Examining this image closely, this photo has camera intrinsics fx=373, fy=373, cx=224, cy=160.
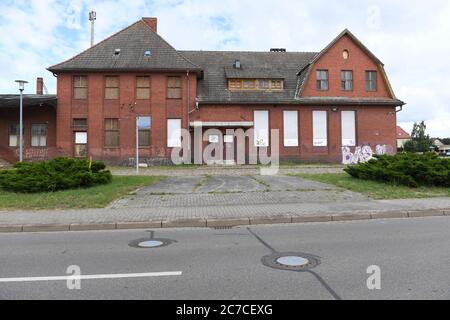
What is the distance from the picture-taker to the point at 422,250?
651cm

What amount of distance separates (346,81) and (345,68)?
1.12 meters

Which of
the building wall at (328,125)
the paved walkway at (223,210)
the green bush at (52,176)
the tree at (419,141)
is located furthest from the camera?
the tree at (419,141)

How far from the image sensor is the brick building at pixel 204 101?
98.0 feet

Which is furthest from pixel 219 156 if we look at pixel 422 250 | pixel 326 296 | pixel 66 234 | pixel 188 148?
pixel 326 296

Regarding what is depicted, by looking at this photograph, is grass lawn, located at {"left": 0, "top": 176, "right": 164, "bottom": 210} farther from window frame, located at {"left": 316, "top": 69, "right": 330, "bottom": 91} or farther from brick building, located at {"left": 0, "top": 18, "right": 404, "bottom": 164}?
window frame, located at {"left": 316, "top": 69, "right": 330, "bottom": 91}

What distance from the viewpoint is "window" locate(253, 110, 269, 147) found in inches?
1226

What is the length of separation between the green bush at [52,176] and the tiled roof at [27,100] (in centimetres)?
1544

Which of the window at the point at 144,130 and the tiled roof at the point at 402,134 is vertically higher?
the tiled roof at the point at 402,134

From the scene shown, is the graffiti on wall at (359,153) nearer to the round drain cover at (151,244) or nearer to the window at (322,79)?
the window at (322,79)

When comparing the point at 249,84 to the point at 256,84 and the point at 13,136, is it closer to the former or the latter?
the point at 256,84

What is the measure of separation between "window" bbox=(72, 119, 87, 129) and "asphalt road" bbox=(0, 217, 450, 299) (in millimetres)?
22913

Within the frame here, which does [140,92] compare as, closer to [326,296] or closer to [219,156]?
[219,156]

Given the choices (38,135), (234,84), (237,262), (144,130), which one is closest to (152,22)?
(234,84)

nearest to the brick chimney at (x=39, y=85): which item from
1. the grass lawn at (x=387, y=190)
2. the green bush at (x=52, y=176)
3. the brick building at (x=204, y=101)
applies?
the brick building at (x=204, y=101)
